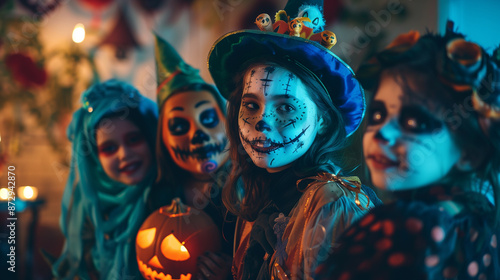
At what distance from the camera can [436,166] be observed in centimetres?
91

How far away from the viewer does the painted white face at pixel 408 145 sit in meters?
0.90

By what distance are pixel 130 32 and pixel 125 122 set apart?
2187mm

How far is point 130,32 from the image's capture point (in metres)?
3.98

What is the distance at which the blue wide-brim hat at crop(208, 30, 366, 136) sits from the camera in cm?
127

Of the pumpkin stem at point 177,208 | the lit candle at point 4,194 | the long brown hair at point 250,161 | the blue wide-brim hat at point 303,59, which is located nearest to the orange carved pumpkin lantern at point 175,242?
the pumpkin stem at point 177,208

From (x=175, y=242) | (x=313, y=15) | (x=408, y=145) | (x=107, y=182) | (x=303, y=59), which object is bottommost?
(x=175, y=242)

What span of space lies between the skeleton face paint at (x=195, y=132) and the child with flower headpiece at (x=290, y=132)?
0.40 m

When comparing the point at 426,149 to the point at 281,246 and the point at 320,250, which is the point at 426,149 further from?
the point at 281,246

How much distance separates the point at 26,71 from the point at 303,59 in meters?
3.42

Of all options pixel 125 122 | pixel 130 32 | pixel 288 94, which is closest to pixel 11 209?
pixel 125 122

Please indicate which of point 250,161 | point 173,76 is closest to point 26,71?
point 173,76

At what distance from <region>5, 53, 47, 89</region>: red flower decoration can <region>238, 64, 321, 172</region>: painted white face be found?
3185mm

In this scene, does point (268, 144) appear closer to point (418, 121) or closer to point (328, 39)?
point (328, 39)

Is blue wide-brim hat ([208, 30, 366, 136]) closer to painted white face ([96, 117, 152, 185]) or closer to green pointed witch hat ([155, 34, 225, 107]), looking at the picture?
green pointed witch hat ([155, 34, 225, 107])
